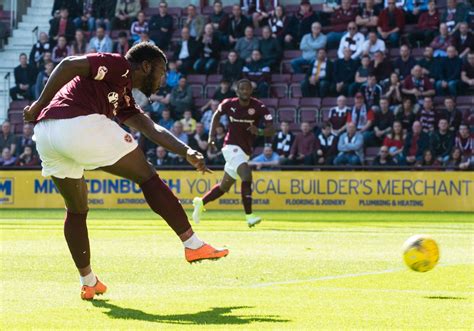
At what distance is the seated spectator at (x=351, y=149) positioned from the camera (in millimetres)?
28359

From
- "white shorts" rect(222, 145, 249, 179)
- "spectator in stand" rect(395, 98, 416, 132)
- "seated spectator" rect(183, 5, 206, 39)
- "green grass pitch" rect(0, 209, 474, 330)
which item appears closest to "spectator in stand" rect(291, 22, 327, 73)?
"seated spectator" rect(183, 5, 206, 39)

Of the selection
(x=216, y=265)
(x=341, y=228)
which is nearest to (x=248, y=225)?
(x=341, y=228)

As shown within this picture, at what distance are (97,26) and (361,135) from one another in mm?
10307

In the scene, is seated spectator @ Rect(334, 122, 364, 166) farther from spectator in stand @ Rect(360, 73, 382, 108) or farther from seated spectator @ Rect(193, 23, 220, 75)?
seated spectator @ Rect(193, 23, 220, 75)

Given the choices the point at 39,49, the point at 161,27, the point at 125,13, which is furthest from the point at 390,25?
the point at 39,49

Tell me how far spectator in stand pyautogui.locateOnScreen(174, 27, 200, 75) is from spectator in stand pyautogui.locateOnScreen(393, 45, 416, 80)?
20.5 ft

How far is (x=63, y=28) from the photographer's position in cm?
→ 3459

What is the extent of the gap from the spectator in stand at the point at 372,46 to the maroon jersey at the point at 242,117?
932 centimetres

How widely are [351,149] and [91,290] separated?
65.0 ft

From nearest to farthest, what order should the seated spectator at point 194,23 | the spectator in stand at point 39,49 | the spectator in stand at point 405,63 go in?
1. the spectator in stand at point 405,63
2. the seated spectator at point 194,23
3. the spectator in stand at point 39,49

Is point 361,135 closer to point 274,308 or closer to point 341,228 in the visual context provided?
point 341,228

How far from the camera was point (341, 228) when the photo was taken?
773 inches

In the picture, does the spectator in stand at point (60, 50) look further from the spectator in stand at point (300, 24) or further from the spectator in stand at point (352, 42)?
the spectator in stand at point (352, 42)

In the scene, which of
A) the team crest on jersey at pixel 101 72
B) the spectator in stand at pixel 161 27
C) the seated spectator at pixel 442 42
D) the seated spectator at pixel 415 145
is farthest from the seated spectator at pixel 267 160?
the team crest on jersey at pixel 101 72
